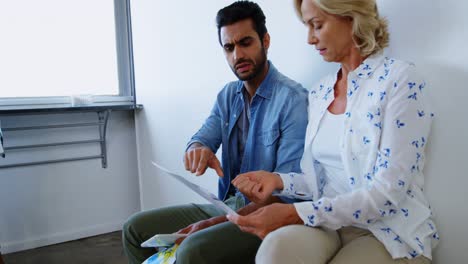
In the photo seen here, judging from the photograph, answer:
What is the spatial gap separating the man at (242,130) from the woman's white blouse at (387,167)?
10.6 inches

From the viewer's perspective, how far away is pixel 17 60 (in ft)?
7.29

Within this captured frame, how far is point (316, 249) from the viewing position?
775 mm

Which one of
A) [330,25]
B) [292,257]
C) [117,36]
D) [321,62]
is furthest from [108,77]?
[292,257]

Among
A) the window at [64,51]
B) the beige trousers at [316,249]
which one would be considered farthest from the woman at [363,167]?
the window at [64,51]

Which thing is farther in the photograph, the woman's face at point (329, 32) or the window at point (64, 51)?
the window at point (64, 51)

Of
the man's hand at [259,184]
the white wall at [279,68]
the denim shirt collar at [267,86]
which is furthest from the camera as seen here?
the denim shirt collar at [267,86]

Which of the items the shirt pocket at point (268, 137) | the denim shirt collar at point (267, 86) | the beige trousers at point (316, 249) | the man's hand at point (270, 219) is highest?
the denim shirt collar at point (267, 86)

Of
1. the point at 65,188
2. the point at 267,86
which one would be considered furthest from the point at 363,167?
the point at 65,188

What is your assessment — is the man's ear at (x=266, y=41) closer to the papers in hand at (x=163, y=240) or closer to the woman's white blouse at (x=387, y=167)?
the woman's white blouse at (x=387, y=167)

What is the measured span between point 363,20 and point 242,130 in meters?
0.54

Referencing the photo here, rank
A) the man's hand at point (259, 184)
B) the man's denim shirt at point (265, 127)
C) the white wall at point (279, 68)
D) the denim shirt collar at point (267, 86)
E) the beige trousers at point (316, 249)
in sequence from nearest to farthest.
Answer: the beige trousers at point (316, 249), the white wall at point (279, 68), the man's hand at point (259, 184), the man's denim shirt at point (265, 127), the denim shirt collar at point (267, 86)

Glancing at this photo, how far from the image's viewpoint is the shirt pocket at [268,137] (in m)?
1.16

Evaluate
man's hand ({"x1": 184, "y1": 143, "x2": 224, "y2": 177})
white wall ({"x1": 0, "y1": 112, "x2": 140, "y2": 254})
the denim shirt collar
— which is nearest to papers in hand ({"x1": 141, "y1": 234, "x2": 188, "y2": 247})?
man's hand ({"x1": 184, "y1": 143, "x2": 224, "y2": 177})

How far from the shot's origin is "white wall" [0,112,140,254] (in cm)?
221
